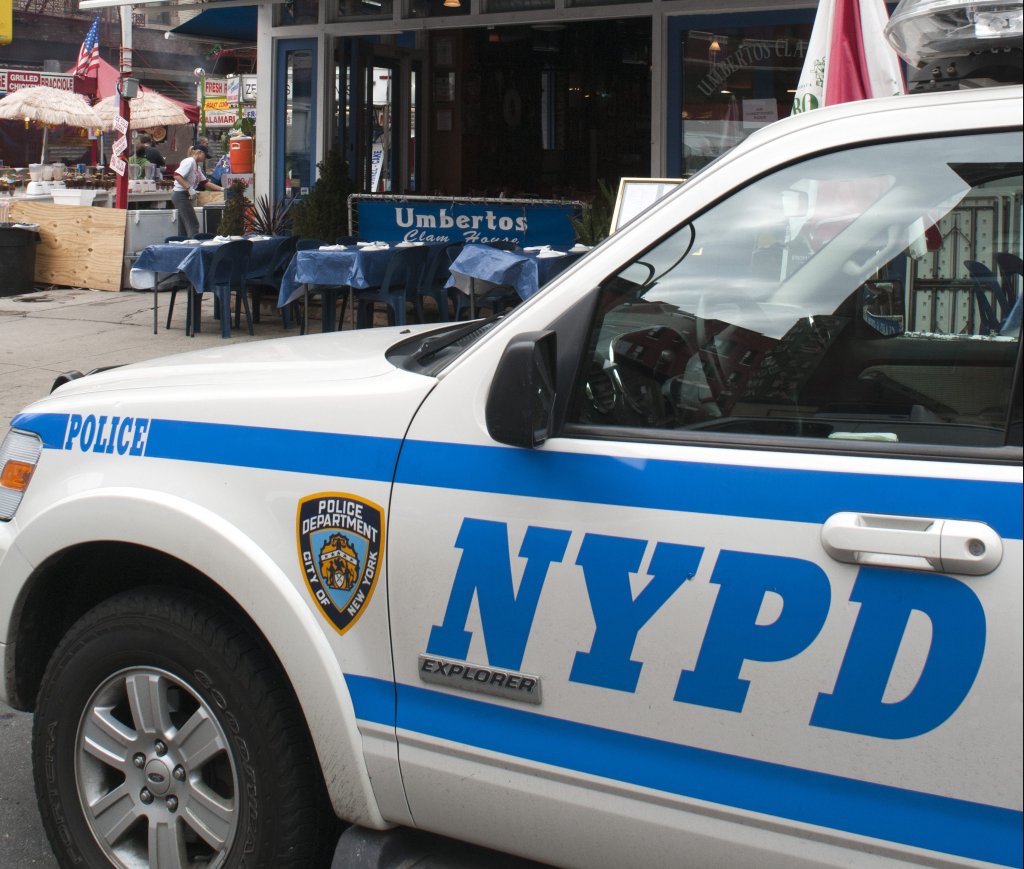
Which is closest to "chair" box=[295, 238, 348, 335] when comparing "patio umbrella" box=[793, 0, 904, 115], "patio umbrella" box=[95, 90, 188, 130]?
"patio umbrella" box=[793, 0, 904, 115]

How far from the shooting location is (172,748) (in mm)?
2848

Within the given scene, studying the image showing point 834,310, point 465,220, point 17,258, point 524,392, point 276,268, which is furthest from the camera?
point 17,258

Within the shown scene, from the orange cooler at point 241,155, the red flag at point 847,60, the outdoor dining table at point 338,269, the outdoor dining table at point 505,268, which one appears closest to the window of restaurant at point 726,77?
the outdoor dining table at point 505,268

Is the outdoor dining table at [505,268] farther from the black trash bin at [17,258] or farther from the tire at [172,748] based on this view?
the black trash bin at [17,258]

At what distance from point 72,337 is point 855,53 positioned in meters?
9.53

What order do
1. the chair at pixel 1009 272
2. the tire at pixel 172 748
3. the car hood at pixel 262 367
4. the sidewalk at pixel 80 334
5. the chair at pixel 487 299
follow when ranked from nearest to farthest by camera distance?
the chair at pixel 1009 272
the tire at pixel 172 748
the car hood at pixel 262 367
the sidewalk at pixel 80 334
the chair at pixel 487 299

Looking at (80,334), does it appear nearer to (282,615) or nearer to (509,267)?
(509,267)

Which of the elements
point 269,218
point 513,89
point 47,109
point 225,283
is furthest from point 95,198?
point 225,283

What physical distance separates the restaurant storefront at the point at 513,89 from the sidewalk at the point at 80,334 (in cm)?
236

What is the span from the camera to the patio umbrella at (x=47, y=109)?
928 inches

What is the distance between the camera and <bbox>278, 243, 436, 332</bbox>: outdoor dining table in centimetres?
1109

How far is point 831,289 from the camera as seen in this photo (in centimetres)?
237

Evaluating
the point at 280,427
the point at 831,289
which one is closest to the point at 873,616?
the point at 831,289

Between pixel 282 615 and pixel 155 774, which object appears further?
pixel 155 774
